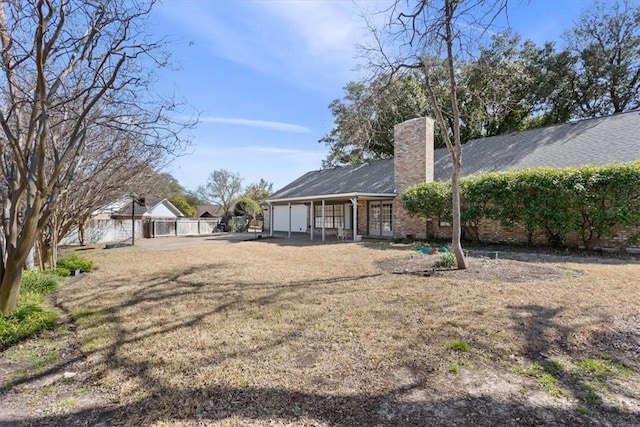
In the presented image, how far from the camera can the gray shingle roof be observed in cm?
1160

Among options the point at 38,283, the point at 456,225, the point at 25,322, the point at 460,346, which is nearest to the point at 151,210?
the point at 38,283

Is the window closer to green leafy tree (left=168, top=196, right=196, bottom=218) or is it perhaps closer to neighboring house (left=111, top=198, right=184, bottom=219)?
neighboring house (left=111, top=198, right=184, bottom=219)

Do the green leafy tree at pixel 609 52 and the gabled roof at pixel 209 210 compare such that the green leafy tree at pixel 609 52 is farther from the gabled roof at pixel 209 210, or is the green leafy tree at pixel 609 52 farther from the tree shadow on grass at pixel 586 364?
the gabled roof at pixel 209 210

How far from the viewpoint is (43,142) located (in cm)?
430

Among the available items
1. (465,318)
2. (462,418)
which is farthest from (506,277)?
(462,418)

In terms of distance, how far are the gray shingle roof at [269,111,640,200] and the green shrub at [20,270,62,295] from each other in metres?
12.0

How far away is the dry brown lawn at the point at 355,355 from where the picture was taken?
98.4 inches

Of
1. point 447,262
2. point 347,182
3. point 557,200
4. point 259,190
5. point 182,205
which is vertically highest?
point 259,190

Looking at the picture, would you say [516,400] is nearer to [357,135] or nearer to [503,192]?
[357,135]

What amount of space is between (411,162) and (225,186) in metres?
34.8

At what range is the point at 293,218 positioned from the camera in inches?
929

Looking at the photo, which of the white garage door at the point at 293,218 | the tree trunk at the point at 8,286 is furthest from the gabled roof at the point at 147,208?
the tree trunk at the point at 8,286

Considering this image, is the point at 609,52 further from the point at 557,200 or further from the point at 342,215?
the point at 342,215

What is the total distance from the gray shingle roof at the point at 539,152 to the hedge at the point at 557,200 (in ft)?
7.72
